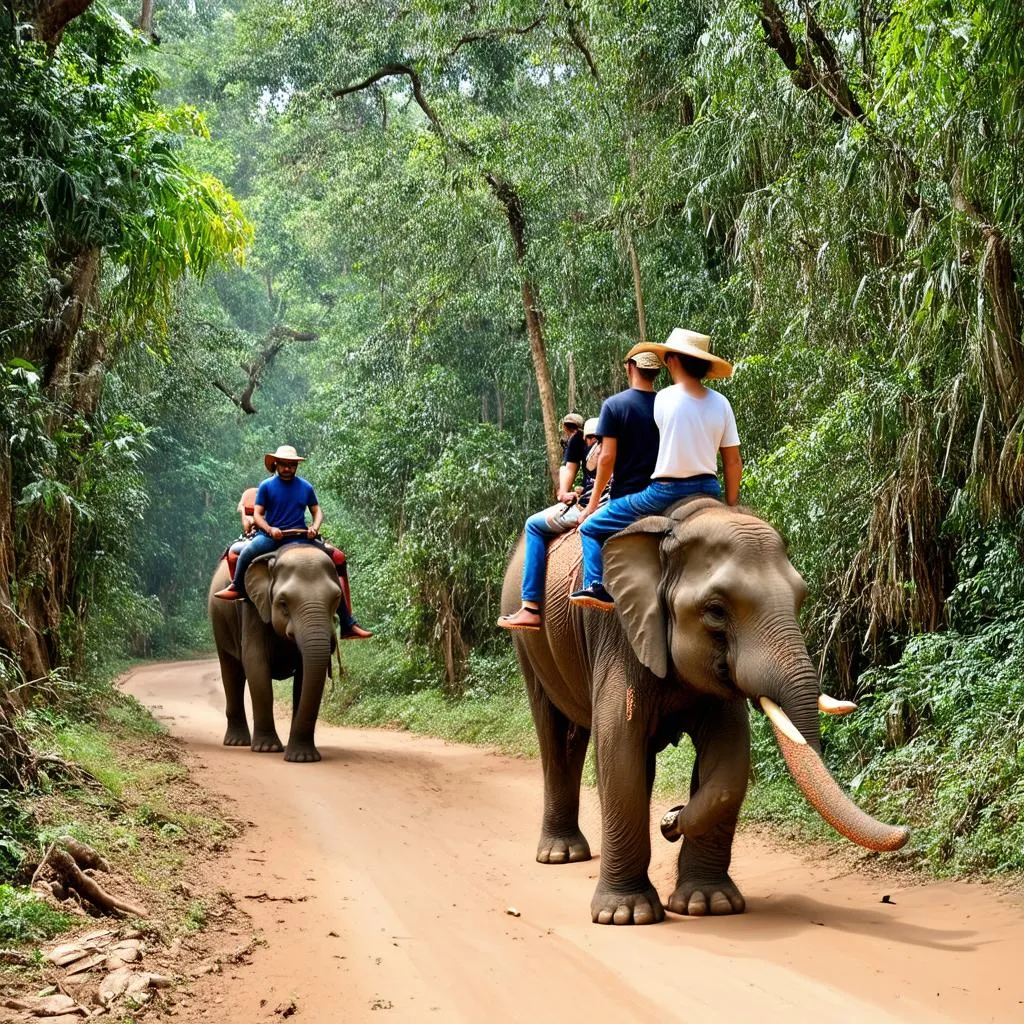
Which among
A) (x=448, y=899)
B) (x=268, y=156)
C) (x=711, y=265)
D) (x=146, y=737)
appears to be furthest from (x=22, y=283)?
(x=268, y=156)

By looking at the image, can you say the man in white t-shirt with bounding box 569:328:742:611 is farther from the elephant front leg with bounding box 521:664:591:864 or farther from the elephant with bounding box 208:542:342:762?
the elephant with bounding box 208:542:342:762

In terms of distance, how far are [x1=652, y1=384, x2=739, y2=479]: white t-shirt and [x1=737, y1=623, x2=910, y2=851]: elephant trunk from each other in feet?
3.44

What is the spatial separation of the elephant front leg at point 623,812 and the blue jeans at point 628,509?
597 millimetres

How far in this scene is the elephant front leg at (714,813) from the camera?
587 centimetres

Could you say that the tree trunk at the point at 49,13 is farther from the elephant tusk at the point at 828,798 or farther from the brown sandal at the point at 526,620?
the elephant tusk at the point at 828,798

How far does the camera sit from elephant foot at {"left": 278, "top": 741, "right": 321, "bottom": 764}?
1212cm

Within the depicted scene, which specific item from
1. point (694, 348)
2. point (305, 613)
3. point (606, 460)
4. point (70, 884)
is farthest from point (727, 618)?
point (305, 613)

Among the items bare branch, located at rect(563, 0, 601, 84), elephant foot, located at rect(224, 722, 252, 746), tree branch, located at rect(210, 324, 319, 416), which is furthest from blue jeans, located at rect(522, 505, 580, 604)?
tree branch, located at rect(210, 324, 319, 416)

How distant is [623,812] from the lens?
6.02 meters

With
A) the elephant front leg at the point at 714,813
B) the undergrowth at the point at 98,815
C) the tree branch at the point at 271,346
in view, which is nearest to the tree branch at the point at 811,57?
the elephant front leg at the point at 714,813

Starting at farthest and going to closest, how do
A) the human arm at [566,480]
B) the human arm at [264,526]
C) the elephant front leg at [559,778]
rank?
the human arm at [264,526] → the elephant front leg at [559,778] → the human arm at [566,480]

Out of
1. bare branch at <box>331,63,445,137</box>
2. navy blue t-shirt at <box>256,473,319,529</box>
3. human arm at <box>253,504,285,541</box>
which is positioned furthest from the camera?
bare branch at <box>331,63,445,137</box>

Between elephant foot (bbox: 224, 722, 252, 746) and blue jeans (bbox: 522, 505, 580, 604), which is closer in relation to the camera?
blue jeans (bbox: 522, 505, 580, 604)

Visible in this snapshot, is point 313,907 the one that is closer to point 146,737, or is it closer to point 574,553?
point 574,553
